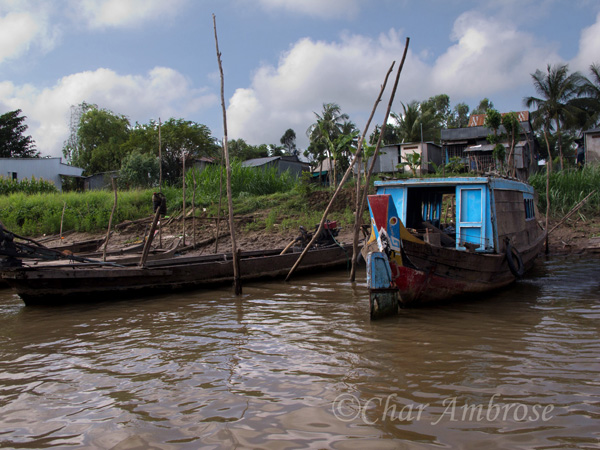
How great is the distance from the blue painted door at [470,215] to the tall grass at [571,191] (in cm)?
893

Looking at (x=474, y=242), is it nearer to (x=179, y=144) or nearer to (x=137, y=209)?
(x=137, y=209)

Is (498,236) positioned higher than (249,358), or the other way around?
(498,236)

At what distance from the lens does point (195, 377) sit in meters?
4.25

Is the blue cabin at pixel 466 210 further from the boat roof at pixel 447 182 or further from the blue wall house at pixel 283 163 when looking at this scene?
the blue wall house at pixel 283 163

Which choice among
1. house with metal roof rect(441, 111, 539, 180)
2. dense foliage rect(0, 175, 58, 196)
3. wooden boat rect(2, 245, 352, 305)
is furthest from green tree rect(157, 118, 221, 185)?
wooden boat rect(2, 245, 352, 305)

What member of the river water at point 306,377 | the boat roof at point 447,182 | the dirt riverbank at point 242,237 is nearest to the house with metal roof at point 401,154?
the dirt riverbank at point 242,237

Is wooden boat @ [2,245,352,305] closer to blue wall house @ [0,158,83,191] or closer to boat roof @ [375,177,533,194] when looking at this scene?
boat roof @ [375,177,533,194]

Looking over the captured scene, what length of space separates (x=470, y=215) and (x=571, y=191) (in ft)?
31.9

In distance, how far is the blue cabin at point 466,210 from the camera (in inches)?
289

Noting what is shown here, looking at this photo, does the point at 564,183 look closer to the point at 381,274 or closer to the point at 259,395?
the point at 381,274

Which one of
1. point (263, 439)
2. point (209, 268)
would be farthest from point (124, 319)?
point (263, 439)

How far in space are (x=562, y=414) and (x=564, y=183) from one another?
14039mm

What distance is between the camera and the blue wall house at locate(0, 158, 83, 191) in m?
26.7

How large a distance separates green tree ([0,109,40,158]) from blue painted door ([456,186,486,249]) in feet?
120
